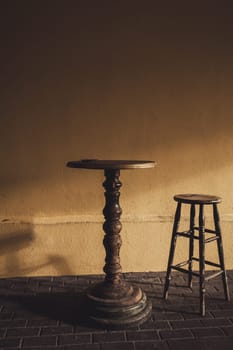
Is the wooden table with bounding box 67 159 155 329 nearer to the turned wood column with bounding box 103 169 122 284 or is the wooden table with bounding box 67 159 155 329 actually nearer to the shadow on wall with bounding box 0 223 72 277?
the turned wood column with bounding box 103 169 122 284

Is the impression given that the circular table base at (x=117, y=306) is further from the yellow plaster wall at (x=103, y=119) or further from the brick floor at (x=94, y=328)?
the yellow plaster wall at (x=103, y=119)

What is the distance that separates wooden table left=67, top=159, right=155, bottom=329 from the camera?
250 cm

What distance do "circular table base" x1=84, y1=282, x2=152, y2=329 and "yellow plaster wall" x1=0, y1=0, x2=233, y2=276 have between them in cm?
80

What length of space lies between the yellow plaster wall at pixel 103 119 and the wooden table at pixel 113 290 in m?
0.75

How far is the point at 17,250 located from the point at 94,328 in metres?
1.31

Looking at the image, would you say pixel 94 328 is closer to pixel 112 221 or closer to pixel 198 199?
pixel 112 221

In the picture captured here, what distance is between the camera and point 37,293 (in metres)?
3.06

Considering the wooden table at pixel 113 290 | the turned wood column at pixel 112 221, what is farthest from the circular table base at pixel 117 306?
the turned wood column at pixel 112 221

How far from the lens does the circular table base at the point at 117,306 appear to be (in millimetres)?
2508

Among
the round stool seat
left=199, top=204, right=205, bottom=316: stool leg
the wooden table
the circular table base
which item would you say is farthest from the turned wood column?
left=199, top=204, right=205, bottom=316: stool leg

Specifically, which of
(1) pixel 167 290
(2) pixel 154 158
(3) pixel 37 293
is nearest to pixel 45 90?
(2) pixel 154 158

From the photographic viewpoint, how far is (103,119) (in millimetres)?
3400

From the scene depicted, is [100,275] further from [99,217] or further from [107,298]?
[107,298]

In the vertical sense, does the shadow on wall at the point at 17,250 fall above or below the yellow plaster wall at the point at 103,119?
below
